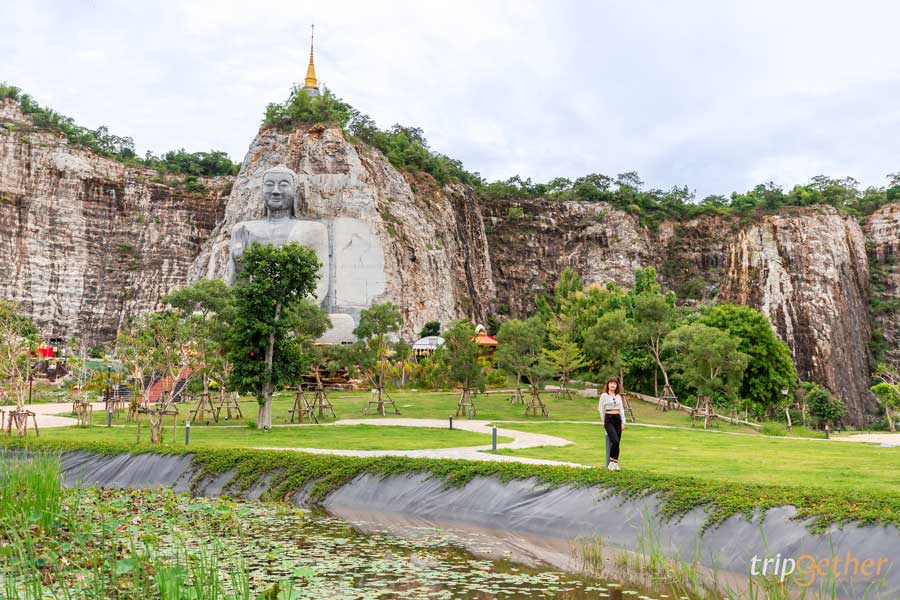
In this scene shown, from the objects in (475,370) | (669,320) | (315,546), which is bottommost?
(315,546)

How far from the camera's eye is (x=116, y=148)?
59.5 meters

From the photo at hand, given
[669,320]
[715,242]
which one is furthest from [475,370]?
[715,242]

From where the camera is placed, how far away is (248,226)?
45594 mm

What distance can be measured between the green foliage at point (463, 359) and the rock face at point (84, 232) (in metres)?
31.8

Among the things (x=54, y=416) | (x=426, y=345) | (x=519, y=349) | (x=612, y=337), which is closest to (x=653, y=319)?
(x=612, y=337)

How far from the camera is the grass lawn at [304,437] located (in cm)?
1666

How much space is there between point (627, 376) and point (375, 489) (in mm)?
29268

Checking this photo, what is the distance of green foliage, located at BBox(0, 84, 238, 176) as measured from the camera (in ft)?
177

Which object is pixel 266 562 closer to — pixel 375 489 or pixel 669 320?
pixel 375 489

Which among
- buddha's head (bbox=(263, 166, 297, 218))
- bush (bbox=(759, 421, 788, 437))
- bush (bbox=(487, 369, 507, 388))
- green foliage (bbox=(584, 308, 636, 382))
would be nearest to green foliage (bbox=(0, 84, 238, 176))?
buddha's head (bbox=(263, 166, 297, 218))

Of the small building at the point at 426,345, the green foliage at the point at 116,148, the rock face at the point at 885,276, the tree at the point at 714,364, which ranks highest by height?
the green foliage at the point at 116,148

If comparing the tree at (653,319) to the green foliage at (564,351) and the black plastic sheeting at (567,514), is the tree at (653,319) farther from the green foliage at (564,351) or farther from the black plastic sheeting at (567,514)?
the black plastic sheeting at (567,514)

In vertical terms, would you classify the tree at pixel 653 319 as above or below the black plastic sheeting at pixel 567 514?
above

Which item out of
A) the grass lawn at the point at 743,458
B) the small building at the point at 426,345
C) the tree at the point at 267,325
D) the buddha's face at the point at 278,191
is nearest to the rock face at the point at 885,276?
the small building at the point at 426,345
